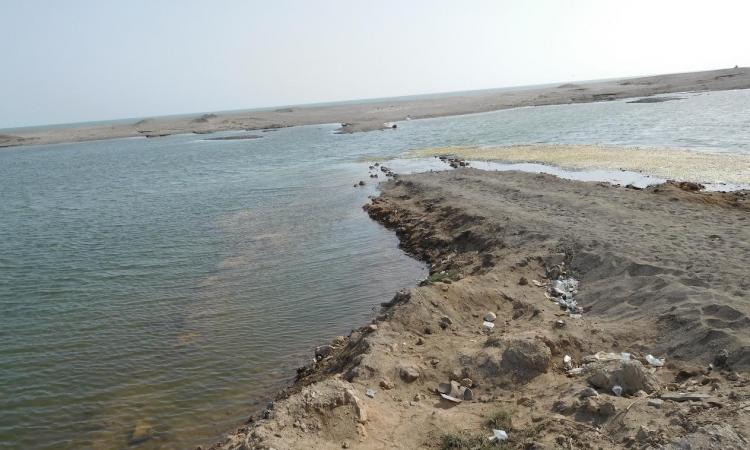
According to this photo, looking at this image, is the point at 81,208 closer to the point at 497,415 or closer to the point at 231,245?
the point at 231,245

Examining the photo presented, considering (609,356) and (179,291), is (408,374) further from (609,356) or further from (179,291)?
(179,291)

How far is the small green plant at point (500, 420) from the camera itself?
6.27 metres

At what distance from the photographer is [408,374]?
25.2 ft

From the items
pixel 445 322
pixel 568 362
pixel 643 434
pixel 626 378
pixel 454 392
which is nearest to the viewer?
pixel 643 434

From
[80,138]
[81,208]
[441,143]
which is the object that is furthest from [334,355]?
[80,138]

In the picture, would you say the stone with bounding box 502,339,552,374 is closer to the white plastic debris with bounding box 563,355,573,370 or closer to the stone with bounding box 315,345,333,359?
the white plastic debris with bounding box 563,355,573,370

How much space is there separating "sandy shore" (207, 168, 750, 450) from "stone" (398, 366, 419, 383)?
2cm

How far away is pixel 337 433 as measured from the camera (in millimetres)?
6375

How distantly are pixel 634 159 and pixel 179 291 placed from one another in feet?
75.3

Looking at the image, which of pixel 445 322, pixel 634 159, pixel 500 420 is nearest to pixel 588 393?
pixel 500 420

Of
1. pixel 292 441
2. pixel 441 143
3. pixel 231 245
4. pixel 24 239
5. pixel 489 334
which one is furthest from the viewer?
pixel 441 143

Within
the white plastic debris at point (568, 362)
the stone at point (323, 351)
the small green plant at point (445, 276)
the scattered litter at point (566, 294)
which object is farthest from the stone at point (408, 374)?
the small green plant at point (445, 276)

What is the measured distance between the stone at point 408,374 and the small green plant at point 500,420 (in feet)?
4.76

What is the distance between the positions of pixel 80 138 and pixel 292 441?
109 metres
